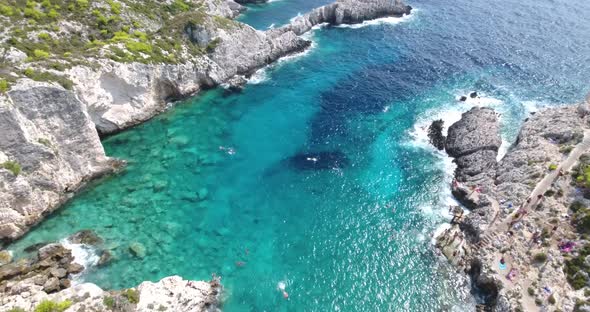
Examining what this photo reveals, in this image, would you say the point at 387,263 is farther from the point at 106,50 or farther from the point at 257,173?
the point at 106,50

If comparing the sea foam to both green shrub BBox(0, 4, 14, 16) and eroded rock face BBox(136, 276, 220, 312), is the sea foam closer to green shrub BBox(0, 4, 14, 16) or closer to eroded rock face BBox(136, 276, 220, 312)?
green shrub BBox(0, 4, 14, 16)

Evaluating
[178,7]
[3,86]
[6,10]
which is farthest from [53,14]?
[178,7]

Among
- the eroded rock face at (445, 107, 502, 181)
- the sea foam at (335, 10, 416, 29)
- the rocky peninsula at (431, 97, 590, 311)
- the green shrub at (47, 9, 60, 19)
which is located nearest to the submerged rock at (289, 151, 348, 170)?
the rocky peninsula at (431, 97, 590, 311)

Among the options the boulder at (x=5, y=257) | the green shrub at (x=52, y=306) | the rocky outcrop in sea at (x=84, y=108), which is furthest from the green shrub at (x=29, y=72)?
the green shrub at (x=52, y=306)

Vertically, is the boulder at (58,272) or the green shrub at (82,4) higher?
the green shrub at (82,4)

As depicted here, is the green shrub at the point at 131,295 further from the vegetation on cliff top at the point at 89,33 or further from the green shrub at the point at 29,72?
the green shrub at the point at 29,72

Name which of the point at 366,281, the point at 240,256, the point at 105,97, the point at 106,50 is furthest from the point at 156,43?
the point at 366,281

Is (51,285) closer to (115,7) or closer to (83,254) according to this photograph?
(83,254)
